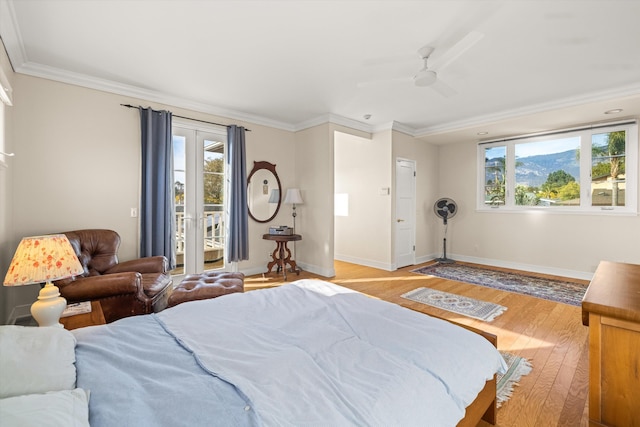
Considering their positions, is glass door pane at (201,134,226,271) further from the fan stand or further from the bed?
the fan stand

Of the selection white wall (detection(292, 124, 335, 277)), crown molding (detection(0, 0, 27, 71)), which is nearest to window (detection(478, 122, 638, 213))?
white wall (detection(292, 124, 335, 277))

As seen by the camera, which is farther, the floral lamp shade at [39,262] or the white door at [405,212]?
the white door at [405,212]

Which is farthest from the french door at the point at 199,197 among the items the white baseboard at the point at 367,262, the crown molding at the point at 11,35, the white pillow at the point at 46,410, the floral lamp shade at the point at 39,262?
the white pillow at the point at 46,410

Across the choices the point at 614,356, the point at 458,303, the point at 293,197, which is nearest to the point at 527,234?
the point at 458,303

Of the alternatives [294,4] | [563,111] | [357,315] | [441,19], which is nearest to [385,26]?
[441,19]

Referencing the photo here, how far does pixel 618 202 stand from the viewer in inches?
173

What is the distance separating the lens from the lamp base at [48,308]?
5.43ft

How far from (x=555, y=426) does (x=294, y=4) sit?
3.12 meters

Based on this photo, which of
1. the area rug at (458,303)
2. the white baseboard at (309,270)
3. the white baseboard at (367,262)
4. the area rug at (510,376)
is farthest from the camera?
the white baseboard at (367,262)

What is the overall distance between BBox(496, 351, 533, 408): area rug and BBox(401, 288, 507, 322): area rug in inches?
30.0

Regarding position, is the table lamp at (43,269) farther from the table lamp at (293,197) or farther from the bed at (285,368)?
the table lamp at (293,197)

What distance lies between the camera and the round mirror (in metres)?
4.83

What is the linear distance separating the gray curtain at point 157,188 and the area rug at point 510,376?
12.2 ft

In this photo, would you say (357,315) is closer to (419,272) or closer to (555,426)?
(555,426)
